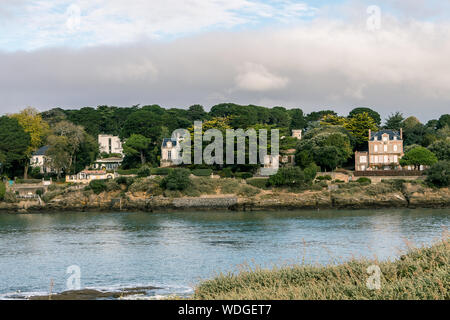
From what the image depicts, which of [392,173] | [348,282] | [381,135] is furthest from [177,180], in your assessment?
[348,282]

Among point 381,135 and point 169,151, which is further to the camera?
point 169,151

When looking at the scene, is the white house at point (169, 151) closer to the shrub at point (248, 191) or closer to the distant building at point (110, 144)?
the distant building at point (110, 144)

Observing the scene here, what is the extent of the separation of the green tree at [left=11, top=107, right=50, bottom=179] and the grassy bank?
66.2m

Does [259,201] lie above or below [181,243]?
above

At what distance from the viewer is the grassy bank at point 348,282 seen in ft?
34.9

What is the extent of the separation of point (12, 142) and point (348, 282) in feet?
213

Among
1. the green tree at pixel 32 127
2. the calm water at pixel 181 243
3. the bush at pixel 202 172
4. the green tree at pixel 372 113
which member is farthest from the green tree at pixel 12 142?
the green tree at pixel 372 113

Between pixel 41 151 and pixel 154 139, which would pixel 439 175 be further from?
pixel 41 151

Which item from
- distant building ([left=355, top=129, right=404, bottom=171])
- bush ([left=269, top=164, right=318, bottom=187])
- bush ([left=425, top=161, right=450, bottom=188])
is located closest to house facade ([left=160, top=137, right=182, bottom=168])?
bush ([left=269, top=164, right=318, bottom=187])

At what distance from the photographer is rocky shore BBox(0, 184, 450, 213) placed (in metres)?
51.5

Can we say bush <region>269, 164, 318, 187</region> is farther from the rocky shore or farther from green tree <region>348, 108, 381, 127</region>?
green tree <region>348, 108, 381, 127</region>

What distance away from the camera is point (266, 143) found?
6291cm

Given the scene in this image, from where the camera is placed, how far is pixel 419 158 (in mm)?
60719
